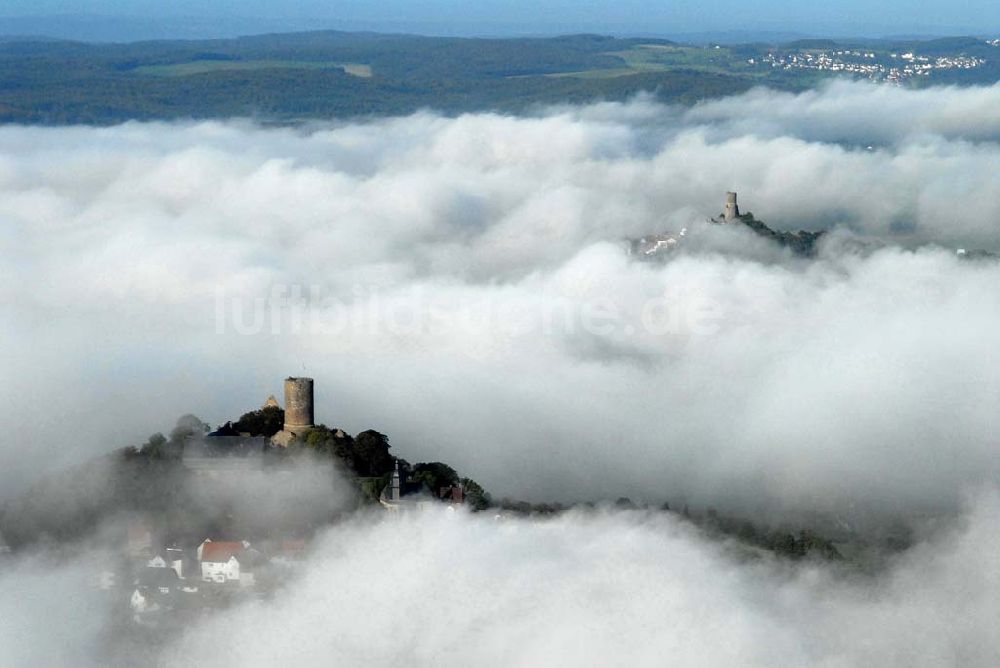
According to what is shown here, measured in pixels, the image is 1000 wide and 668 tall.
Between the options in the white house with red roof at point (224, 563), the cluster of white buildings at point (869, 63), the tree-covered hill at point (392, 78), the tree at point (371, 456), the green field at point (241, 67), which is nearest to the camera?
the white house with red roof at point (224, 563)

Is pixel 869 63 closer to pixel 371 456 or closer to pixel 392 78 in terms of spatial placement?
pixel 392 78

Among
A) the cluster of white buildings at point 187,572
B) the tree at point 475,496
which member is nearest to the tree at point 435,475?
the tree at point 475,496

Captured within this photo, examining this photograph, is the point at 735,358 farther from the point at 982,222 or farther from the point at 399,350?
the point at 982,222

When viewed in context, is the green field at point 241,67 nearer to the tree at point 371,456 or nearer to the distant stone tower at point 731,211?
the distant stone tower at point 731,211

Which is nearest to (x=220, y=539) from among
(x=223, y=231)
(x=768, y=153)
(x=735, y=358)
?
(x=735, y=358)

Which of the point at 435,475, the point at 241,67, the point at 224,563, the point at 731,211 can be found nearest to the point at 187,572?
the point at 224,563

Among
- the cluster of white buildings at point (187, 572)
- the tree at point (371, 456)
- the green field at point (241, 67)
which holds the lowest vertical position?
the green field at point (241, 67)

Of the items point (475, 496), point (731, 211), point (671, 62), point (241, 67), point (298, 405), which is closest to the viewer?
point (475, 496)
